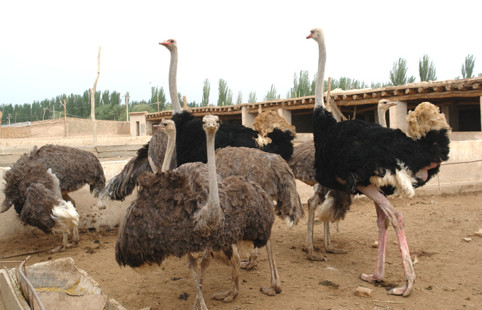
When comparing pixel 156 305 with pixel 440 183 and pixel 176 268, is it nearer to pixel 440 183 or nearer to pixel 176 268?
pixel 176 268

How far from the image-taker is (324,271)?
4.45m

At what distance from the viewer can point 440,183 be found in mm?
8273

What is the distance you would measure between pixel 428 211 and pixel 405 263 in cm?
354

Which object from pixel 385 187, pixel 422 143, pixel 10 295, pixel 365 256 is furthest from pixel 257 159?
pixel 10 295

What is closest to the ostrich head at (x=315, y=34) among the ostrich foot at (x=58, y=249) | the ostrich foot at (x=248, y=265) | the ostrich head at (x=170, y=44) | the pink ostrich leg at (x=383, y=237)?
→ the pink ostrich leg at (x=383, y=237)

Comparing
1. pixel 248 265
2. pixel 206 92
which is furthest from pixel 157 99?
pixel 248 265

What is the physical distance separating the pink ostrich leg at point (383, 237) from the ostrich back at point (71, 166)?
3468mm

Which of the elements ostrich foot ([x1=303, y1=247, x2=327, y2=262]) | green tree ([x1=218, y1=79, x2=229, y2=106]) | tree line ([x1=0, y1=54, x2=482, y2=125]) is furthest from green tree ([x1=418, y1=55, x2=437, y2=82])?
ostrich foot ([x1=303, y1=247, x2=327, y2=262])

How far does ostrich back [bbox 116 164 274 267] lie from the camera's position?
3008 millimetres

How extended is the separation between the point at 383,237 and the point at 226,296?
62.2 inches

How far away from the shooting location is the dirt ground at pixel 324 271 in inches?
146

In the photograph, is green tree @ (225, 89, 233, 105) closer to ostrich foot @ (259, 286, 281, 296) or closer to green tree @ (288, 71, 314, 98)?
green tree @ (288, 71, 314, 98)

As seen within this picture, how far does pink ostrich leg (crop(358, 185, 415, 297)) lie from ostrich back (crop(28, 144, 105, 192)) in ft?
11.4

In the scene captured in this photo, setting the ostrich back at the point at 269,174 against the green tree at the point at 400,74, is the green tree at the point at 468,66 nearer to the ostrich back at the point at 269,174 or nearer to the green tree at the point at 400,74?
the green tree at the point at 400,74
